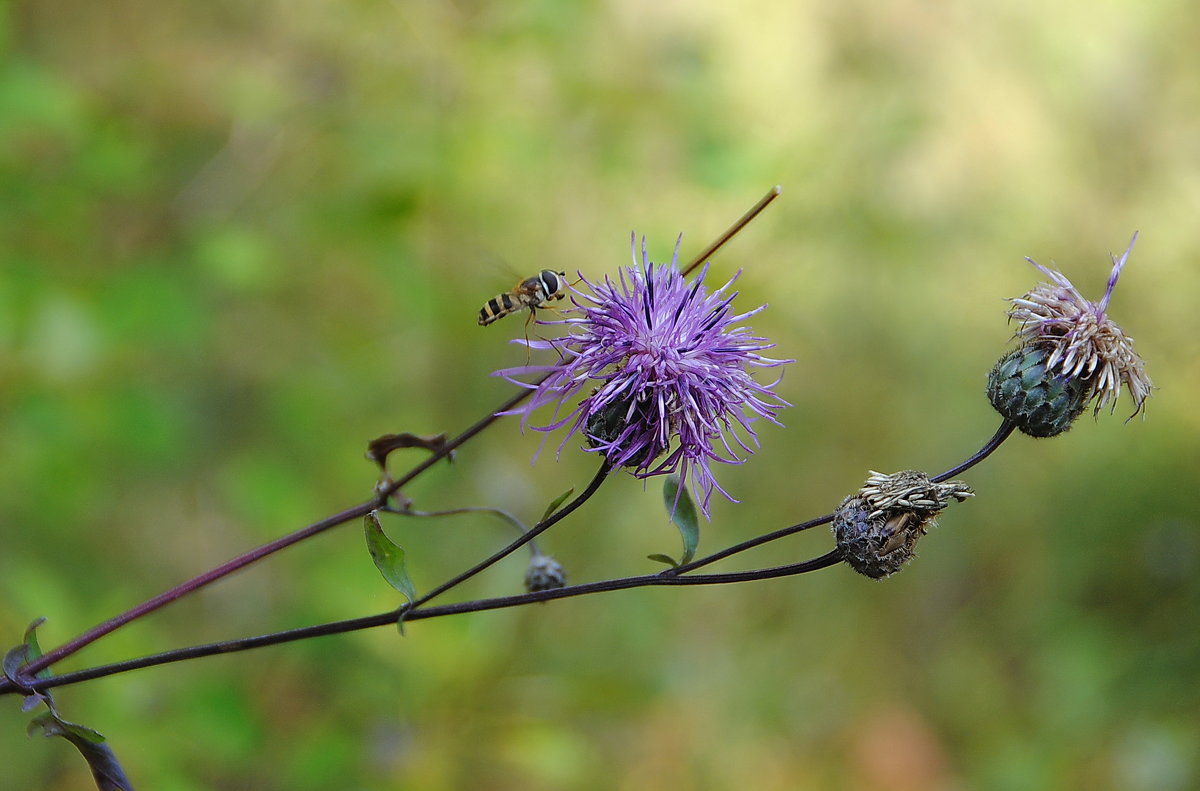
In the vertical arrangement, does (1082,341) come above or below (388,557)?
above

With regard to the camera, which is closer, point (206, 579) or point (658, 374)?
point (206, 579)

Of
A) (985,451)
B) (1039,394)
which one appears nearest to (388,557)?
(985,451)

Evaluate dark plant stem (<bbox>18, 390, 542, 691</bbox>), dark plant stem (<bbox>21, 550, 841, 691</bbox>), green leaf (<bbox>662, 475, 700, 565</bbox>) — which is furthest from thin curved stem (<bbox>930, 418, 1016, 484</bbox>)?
dark plant stem (<bbox>18, 390, 542, 691</bbox>)

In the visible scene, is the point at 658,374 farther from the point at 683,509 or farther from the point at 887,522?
the point at 887,522

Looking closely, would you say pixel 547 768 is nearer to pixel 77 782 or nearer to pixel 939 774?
pixel 77 782

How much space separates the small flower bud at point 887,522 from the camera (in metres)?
2.26

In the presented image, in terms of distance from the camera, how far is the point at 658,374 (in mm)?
2387

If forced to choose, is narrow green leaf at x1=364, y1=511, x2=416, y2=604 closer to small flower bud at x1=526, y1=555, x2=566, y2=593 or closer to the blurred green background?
small flower bud at x1=526, y1=555, x2=566, y2=593

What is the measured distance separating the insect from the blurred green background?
132mm

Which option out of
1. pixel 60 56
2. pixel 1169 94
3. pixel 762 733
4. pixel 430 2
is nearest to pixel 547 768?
pixel 762 733

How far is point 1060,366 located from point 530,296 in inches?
55.4

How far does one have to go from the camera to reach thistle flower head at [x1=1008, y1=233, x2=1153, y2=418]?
2441mm

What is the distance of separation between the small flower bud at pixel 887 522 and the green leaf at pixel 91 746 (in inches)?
62.7

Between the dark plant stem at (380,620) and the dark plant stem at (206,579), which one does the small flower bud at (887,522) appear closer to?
the dark plant stem at (380,620)
